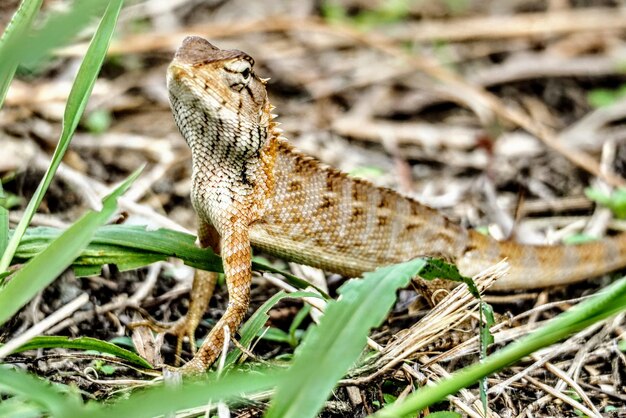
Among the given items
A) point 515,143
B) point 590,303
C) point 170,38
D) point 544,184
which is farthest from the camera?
point 170,38

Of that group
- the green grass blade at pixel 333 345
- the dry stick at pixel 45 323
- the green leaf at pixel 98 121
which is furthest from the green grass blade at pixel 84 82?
the green leaf at pixel 98 121

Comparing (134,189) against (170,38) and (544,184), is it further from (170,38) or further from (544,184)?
(544,184)

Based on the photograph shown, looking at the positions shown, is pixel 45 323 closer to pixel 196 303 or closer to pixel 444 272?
pixel 196 303

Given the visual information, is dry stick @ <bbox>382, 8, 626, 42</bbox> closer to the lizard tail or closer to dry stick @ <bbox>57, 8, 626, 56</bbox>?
dry stick @ <bbox>57, 8, 626, 56</bbox>

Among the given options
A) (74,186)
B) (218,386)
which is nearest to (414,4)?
(74,186)

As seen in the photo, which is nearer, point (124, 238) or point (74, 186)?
point (124, 238)

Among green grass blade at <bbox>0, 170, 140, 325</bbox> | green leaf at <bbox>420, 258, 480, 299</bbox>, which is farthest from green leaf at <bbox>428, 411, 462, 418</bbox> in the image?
green grass blade at <bbox>0, 170, 140, 325</bbox>

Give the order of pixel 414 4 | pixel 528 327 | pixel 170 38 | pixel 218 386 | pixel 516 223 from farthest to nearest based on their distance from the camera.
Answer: pixel 414 4 → pixel 170 38 → pixel 516 223 → pixel 528 327 → pixel 218 386
